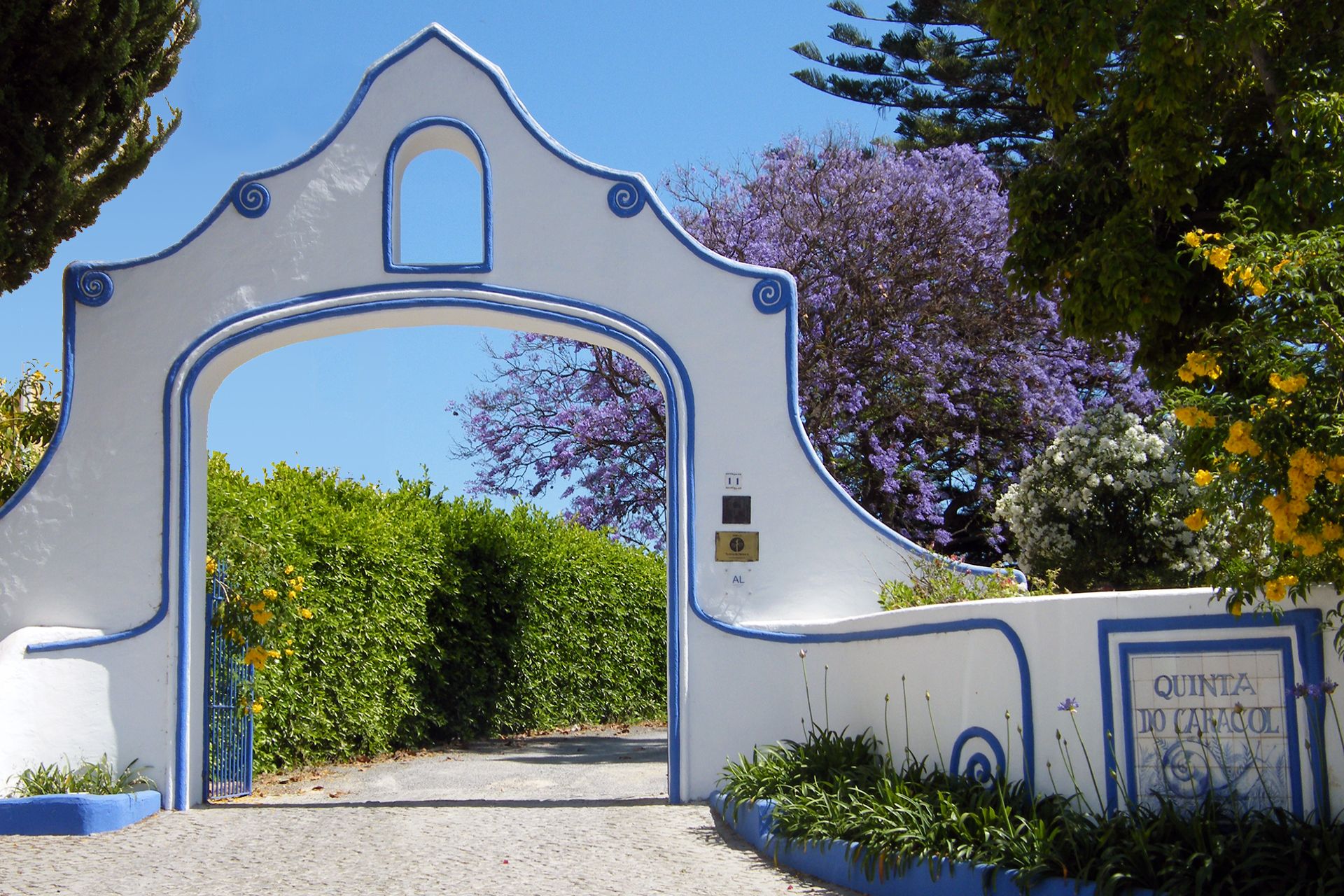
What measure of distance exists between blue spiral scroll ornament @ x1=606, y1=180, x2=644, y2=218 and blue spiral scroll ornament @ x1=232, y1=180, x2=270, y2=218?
2.28 metres

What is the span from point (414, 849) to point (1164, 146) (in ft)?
18.7

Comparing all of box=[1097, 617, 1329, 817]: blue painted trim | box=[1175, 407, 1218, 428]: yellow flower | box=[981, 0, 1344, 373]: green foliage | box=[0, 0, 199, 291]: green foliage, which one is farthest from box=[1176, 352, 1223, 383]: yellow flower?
box=[0, 0, 199, 291]: green foliage

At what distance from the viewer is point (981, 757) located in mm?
6418

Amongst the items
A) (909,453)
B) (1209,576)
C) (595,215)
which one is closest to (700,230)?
(909,453)

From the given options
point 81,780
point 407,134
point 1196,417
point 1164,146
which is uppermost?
point 407,134

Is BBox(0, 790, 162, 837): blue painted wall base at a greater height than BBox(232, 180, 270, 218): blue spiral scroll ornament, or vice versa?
BBox(232, 180, 270, 218): blue spiral scroll ornament

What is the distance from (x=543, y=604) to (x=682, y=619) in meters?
6.23

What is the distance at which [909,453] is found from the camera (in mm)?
18531

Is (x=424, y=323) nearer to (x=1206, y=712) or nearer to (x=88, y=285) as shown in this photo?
(x=88, y=285)

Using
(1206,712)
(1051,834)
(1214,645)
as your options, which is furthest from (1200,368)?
(1051,834)

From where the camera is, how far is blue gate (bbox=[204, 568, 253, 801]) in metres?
8.84

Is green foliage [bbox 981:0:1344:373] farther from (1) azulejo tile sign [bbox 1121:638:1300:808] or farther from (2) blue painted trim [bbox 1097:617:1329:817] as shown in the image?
(1) azulejo tile sign [bbox 1121:638:1300:808]

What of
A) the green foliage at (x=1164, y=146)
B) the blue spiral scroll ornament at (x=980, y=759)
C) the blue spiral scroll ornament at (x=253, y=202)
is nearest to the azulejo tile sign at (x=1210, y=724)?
the blue spiral scroll ornament at (x=980, y=759)

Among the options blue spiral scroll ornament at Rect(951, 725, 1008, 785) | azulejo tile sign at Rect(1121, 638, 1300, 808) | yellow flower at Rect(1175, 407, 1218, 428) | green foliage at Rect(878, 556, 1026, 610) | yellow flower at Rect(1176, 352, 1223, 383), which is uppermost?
yellow flower at Rect(1176, 352, 1223, 383)
